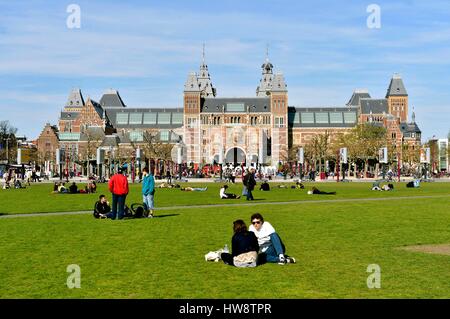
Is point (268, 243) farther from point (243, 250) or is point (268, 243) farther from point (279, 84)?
point (279, 84)

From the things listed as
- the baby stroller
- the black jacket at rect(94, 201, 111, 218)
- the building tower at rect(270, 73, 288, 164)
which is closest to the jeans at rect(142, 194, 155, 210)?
the baby stroller

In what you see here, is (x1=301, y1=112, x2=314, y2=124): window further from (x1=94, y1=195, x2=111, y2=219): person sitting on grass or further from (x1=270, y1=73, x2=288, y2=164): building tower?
(x1=94, y1=195, x2=111, y2=219): person sitting on grass

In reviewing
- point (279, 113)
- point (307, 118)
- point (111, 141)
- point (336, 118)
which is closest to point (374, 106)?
point (336, 118)

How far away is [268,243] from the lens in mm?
16422

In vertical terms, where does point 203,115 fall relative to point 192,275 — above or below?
above

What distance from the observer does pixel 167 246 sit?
18.7 m

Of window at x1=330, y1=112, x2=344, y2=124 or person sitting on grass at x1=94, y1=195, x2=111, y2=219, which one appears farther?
window at x1=330, y1=112, x2=344, y2=124

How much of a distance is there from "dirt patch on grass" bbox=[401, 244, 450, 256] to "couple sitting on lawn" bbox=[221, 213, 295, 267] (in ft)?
12.7

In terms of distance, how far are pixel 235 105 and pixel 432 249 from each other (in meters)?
176

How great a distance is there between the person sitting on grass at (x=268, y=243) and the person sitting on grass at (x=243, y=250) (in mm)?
434

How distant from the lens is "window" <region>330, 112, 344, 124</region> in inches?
7776
